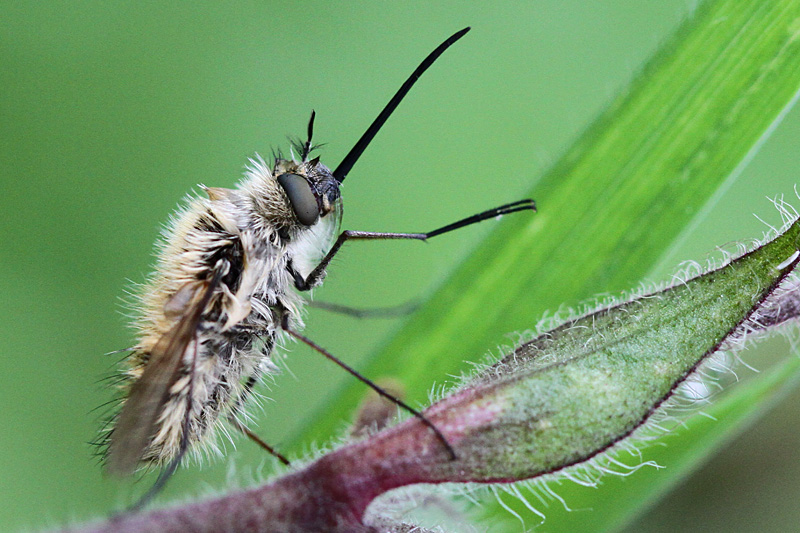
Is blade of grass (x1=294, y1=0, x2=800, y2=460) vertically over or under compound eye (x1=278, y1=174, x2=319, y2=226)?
over

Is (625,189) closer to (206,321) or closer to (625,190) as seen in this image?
(625,190)

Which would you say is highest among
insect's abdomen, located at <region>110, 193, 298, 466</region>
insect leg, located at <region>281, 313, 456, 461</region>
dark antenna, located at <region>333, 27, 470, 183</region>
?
dark antenna, located at <region>333, 27, 470, 183</region>

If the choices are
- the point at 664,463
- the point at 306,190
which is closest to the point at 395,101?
the point at 306,190

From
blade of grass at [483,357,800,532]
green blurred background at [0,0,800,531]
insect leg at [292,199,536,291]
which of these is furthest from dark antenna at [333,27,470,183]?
green blurred background at [0,0,800,531]

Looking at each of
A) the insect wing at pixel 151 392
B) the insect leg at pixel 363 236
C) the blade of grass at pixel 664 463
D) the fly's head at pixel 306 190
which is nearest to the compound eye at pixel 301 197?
the fly's head at pixel 306 190

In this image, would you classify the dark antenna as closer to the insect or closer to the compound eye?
the insect

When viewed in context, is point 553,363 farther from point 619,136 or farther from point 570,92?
A: point 570,92

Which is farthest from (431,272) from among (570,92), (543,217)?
(543,217)
